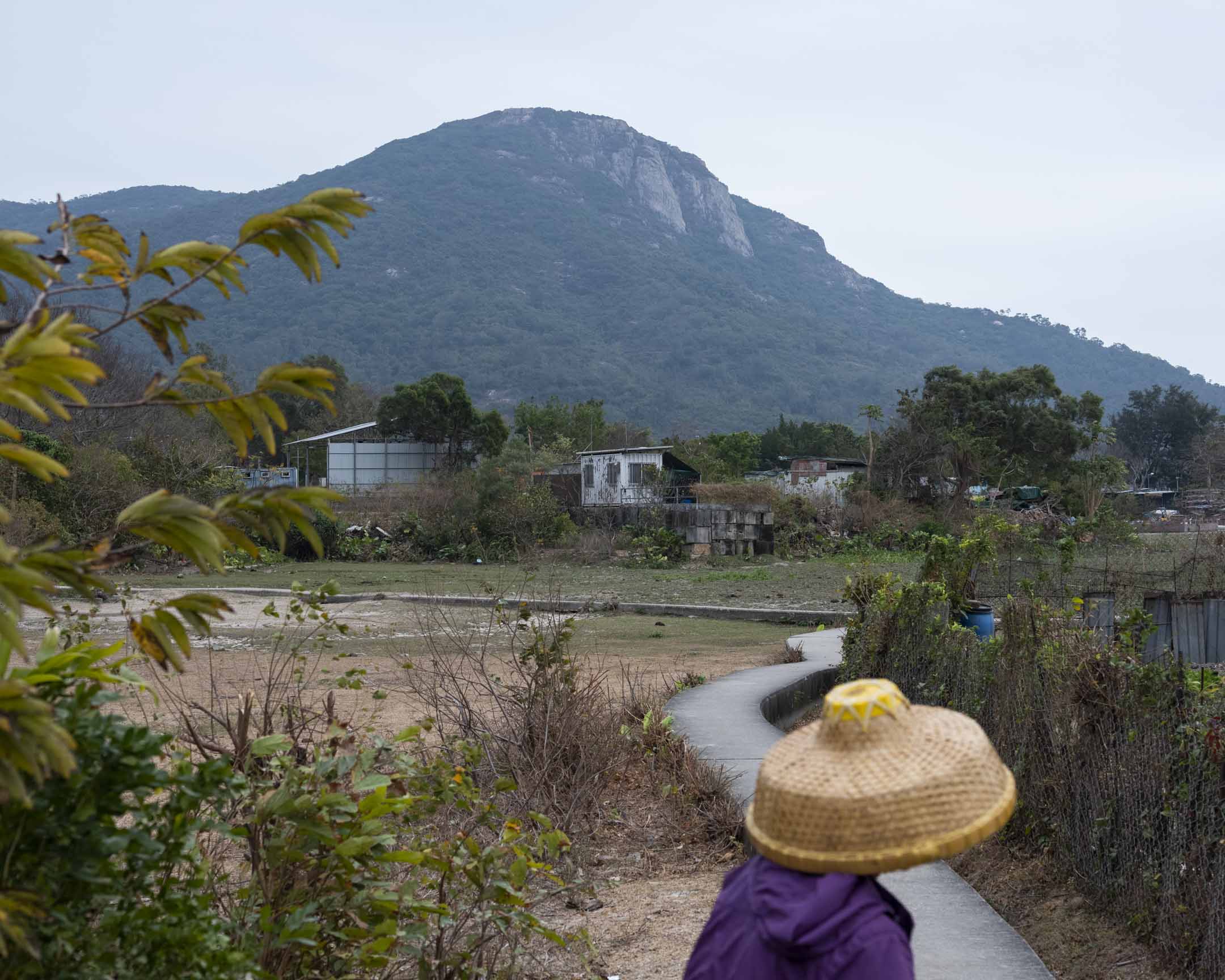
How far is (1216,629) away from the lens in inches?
436

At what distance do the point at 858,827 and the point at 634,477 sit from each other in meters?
39.9

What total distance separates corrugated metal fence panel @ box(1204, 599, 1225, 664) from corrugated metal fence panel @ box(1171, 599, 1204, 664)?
144mm

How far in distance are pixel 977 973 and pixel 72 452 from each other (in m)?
29.9

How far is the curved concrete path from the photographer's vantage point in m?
3.91

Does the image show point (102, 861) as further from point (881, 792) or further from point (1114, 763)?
point (1114, 763)

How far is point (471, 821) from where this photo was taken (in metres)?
5.02

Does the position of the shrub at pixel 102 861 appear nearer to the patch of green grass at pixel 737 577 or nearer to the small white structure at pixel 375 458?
the patch of green grass at pixel 737 577

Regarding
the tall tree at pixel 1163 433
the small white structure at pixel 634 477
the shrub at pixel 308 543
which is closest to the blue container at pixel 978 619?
the shrub at pixel 308 543

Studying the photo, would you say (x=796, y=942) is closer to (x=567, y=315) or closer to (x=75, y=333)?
(x=75, y=333)

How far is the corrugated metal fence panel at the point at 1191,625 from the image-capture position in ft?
35.0

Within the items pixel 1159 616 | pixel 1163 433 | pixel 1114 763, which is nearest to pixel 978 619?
pixel 1159 616

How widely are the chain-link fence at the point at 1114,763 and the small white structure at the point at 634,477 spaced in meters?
31.0

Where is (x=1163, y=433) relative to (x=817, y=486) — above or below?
above

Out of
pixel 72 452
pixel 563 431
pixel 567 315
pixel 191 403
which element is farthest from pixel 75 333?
pixel 567 315
